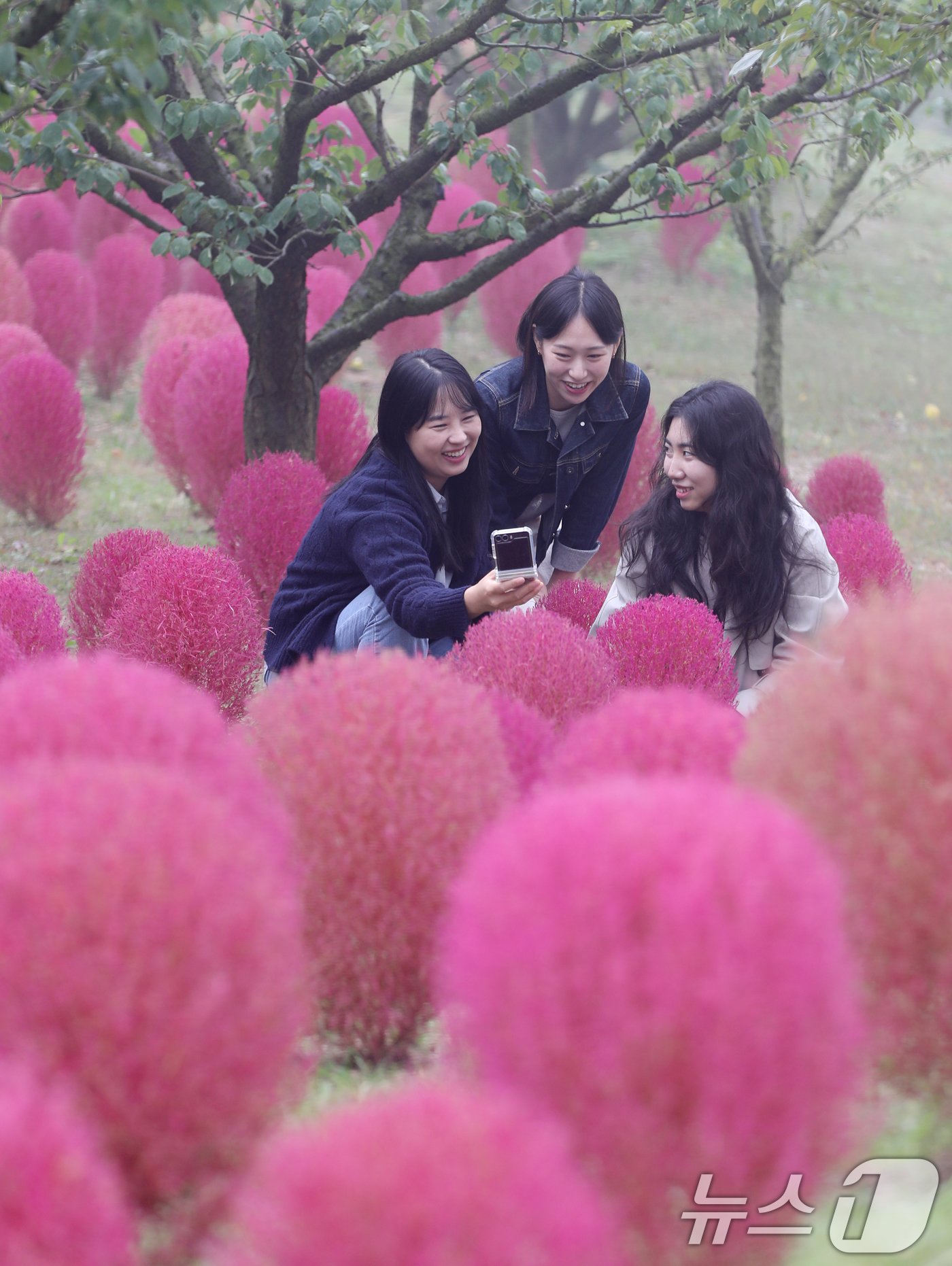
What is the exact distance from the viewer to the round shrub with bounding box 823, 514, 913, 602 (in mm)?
4652

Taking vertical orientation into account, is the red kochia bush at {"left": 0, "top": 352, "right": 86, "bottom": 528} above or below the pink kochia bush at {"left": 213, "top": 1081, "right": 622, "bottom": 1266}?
below

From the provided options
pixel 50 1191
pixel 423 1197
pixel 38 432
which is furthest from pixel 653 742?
pixel 38 432

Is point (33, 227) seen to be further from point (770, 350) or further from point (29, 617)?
point (29, 617)

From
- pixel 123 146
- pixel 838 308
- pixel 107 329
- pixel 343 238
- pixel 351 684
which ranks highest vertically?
pixel 123 146

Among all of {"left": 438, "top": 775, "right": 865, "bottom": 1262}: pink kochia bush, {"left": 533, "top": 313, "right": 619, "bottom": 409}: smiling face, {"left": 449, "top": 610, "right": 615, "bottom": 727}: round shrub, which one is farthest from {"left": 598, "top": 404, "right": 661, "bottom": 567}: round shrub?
{"left": 438, "top": 775, "right": 865, "bottom": 1262}: pink kochia bush

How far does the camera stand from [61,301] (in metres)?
8.91

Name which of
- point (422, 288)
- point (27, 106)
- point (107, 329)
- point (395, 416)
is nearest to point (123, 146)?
point (27, 106)

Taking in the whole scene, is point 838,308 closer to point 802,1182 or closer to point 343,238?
point 343,238

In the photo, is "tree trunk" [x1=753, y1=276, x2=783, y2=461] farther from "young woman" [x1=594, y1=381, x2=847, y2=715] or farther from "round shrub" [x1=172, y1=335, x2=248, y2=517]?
"young woman" [x1=594, y1=381, x2=847, y2=715]

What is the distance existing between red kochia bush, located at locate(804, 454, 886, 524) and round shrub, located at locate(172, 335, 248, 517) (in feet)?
8.98

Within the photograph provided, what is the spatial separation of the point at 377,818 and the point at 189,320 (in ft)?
22.8

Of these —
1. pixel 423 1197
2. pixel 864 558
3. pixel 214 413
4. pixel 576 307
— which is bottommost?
pixel 864 558

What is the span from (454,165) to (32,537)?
10.4 meters

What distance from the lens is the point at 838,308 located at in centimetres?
1588
